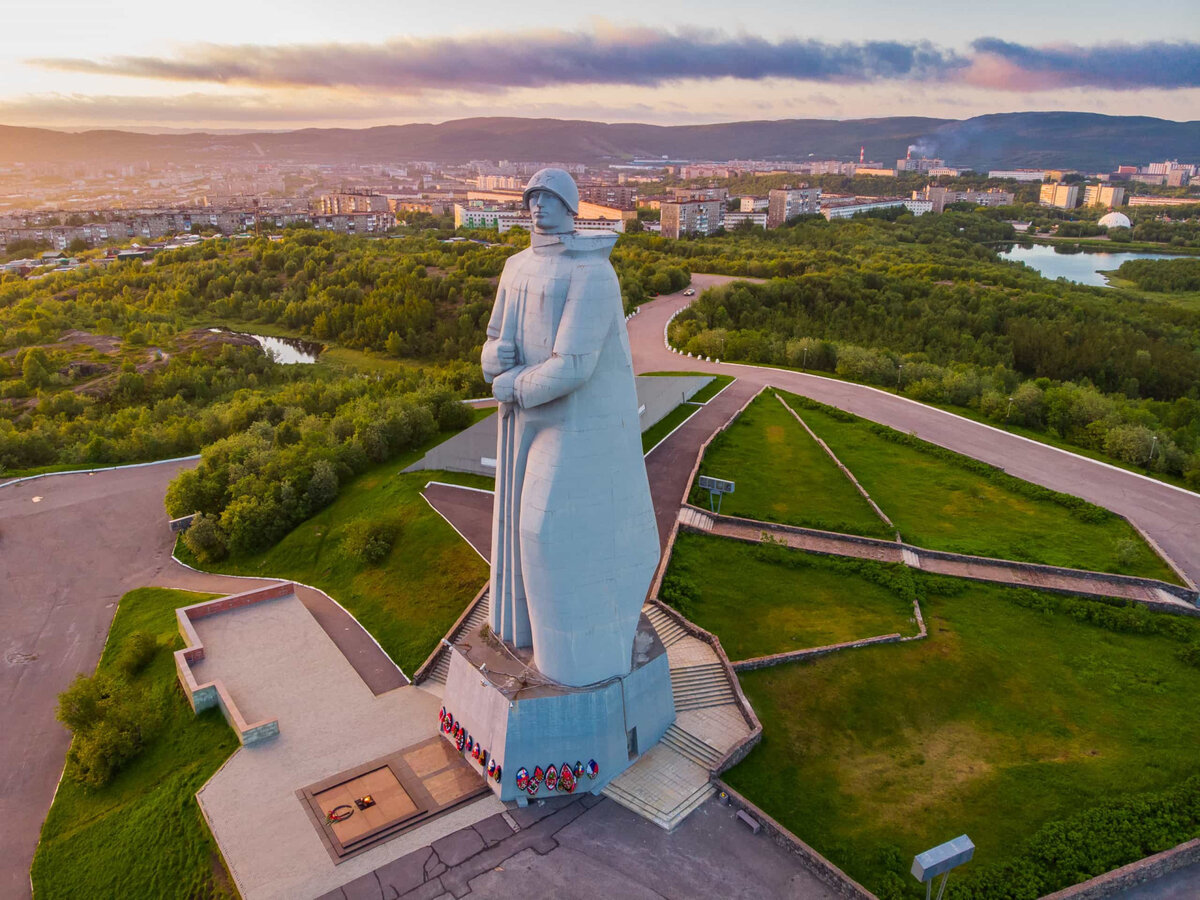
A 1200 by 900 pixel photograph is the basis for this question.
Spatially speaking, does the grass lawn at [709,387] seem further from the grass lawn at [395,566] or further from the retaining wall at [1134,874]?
the retaining wall at [1134,874]

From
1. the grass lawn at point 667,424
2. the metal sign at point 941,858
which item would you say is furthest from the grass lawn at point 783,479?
the metal sign at point 941,858

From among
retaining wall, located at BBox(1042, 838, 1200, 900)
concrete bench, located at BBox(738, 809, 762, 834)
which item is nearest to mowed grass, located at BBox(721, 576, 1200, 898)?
concrete bench, located at BBox(738, 809, 762, 834)

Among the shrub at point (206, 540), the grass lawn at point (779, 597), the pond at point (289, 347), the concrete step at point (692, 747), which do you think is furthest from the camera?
the pond at point (289, 347)

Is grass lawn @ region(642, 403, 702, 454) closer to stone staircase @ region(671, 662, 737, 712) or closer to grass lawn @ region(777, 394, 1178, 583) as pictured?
grass lawn @ region(777, 394, 1178, 583)

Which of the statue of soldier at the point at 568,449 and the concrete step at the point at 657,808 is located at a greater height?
the statue of soldier at the point at 568,449

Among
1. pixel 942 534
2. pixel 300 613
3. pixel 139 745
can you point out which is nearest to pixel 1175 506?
pixel 942 534

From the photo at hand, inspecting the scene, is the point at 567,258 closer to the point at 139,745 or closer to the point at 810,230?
the point at 139,745

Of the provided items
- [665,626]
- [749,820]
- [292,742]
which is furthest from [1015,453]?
[292,742]
